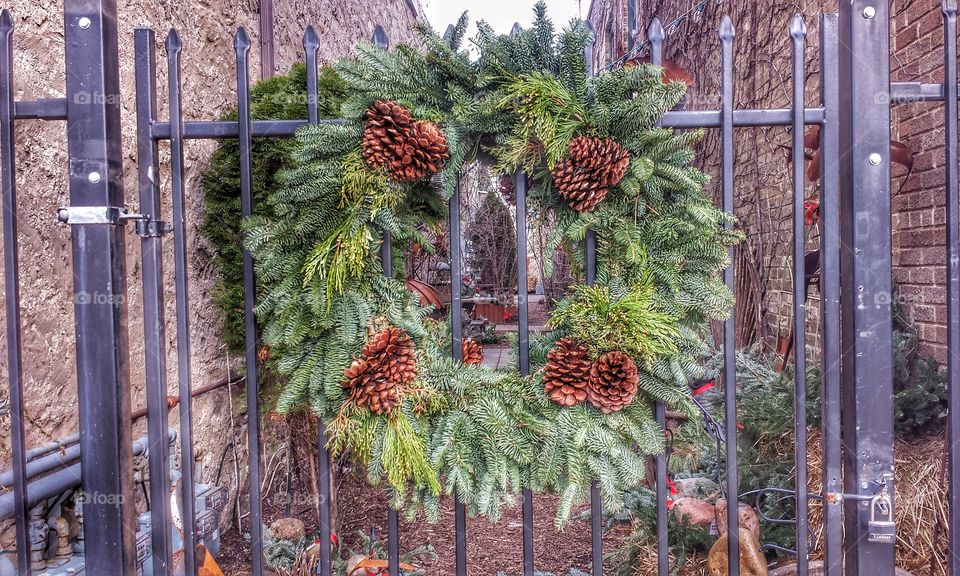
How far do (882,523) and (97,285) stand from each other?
1942 mm

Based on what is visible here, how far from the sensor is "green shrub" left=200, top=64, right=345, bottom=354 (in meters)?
2.34

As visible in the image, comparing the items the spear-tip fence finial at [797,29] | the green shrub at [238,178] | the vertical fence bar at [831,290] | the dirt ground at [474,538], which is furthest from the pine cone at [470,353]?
the dirt ground at [474,538]

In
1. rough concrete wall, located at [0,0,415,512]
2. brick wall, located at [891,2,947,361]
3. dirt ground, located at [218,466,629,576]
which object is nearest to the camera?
rough concrete wall, located at [0,0,415,512]

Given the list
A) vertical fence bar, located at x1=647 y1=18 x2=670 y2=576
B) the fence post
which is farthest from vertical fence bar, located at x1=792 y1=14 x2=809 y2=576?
vertical fence bar, located at x1=647 y1=18 x2=670 y2=576

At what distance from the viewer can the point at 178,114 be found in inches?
54.2

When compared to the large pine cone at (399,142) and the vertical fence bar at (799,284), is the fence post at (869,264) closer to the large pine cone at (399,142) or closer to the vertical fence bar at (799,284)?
the vertical fence bar at (799,284)

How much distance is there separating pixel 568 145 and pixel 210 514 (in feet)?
5.55

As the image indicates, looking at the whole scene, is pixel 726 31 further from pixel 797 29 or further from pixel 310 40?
pixel 310 40

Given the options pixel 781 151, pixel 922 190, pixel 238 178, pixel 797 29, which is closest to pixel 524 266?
pixel 797 29

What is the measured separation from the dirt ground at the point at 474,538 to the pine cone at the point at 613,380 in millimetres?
1613

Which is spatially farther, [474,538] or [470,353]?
[474,538]

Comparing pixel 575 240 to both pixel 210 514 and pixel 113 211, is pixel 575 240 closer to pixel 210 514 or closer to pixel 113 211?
pixel 113 211

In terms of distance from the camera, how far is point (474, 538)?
2965 millimetres

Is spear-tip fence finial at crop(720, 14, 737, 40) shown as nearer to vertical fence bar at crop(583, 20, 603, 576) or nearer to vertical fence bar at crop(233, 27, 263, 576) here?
vertical fence bar at crop(583, 20, 603, 576)
